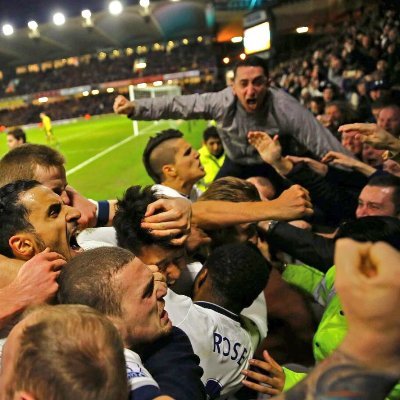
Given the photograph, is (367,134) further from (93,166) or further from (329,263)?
(93,166)

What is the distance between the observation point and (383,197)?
3.21 m

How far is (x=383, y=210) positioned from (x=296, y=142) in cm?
150

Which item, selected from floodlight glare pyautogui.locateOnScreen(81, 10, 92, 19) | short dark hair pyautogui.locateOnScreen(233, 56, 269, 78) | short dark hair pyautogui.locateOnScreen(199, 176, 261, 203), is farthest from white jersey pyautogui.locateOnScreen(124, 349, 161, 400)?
floodlight glare pyautogui.locateOnScreen(81, 10, 92, 19)

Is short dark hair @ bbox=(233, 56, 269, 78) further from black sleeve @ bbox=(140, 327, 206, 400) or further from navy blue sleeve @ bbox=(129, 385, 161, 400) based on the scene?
navy blue sleeve @ bbox=(129, 385, 161, 400)

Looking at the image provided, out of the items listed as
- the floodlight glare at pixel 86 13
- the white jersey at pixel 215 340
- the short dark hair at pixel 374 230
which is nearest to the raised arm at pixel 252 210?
the short dark hair at pixel 374 230

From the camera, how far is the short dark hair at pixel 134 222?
2365 mm

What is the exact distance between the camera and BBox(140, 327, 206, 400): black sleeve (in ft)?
4.91

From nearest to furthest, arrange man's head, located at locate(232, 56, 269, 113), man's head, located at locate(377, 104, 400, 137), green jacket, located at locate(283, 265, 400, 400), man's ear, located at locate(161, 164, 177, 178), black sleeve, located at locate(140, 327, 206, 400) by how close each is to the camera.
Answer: black sleeve, located at locate(140, 327, 206, 400) → green jacket, located at locate(283, 265, 400, 400) → man's ear, located at locate(161, 164, 177, 178) → man's head, located at locate(232, 56, 269, 113) → man's head, located at locate(377, 104, 400, 137)

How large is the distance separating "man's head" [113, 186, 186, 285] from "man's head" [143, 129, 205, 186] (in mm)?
1260

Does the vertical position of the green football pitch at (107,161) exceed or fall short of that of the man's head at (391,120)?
it falls short

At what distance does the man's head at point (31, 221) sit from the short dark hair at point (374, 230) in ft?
4.61

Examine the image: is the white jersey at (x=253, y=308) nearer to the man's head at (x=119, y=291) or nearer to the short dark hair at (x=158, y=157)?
the man's head at (x=119, y=291)

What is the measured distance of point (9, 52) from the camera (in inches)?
1929

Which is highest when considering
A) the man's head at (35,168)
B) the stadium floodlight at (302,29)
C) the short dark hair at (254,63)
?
the stadium floodlight at (302,29)
